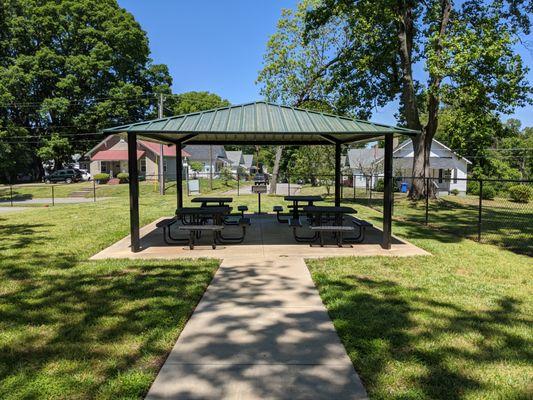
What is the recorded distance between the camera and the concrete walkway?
3.37m

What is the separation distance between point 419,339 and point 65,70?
51.4 meters

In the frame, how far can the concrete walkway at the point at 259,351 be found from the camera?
3.37 meters

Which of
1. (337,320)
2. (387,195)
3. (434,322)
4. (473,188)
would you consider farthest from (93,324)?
(473,188)

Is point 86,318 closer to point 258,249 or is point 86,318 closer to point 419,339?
point 419,339

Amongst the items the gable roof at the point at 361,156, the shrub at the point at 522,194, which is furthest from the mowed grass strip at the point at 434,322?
the gable roof at the point at 361,156

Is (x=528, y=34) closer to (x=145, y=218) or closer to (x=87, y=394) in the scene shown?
(x=145, y=218)

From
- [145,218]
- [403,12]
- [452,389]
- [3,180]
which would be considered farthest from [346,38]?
[3,180]

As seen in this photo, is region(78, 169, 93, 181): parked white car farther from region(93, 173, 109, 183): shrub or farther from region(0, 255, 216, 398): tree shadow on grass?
region(0, 255, 216, 398): tree shadow on grass

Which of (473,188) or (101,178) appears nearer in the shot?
(473,188)

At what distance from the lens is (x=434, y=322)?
4773mm

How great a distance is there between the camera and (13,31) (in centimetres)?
4394

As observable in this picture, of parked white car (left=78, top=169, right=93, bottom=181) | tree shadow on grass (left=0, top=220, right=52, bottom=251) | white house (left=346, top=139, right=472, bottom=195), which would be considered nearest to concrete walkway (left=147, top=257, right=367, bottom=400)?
tree shadow on grass (left=0, top=220, right=52, bottom=251)

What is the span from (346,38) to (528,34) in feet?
33.1

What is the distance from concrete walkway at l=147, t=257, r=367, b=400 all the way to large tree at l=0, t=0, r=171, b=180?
45301 mm
